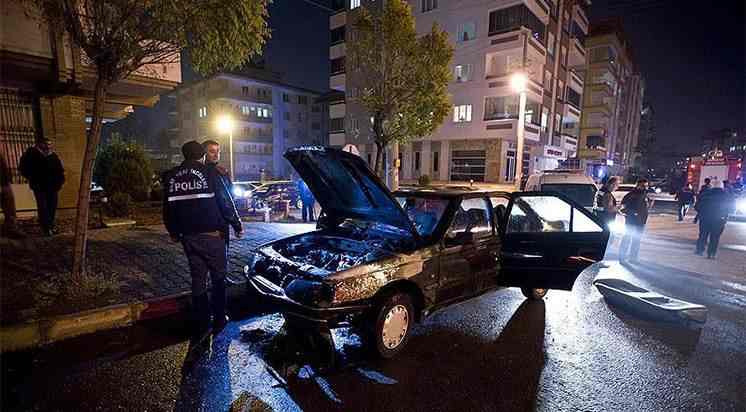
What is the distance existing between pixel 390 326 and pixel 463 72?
995 inches

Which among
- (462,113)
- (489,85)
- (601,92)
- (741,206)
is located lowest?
(741,206)

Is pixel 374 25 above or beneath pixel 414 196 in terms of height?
above

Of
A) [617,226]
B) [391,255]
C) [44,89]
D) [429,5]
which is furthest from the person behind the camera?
[429,5]

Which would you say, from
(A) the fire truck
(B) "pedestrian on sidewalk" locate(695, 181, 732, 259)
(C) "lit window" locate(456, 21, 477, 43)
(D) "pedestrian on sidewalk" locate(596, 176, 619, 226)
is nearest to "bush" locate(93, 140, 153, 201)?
(D) "pedestrian on sidewalk" locate(596, 176, 619, 226)

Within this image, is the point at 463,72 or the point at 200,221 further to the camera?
the point at 463,72

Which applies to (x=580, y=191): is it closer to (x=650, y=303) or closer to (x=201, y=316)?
(x=650, y=303)

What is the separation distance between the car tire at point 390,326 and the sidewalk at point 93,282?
2.66m

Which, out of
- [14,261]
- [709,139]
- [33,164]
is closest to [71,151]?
[33,164]

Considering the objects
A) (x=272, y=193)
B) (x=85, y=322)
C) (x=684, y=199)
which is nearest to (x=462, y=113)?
(x=684, y=199)

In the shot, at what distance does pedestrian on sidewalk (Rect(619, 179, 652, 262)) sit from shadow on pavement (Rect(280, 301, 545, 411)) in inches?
199

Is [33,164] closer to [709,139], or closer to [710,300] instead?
[710,300]

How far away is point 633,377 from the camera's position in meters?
3.08

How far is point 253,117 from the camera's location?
4231 centimetres

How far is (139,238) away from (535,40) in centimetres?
2570
